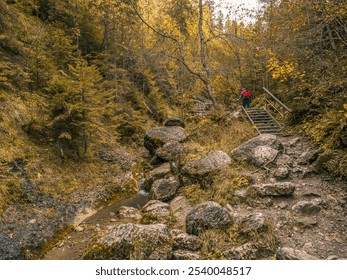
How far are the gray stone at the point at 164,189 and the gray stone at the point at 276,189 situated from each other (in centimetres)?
311

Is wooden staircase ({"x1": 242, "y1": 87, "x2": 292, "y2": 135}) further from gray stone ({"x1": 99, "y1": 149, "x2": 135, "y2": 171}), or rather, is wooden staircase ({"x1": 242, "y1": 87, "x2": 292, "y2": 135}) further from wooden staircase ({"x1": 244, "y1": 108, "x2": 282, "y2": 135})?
gray stone ({"x1": 99, "y1": 149, "x2": 135, "y2": 171})

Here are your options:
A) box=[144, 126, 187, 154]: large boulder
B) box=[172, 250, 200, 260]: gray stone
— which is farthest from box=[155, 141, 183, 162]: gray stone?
→ box=[172, 250, 200, 260]: gray stone

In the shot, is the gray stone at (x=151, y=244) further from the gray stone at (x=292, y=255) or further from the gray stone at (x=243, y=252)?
the gray stone at (x=292, y=255)

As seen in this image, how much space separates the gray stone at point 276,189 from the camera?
6641 millimetres

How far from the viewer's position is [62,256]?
19.7ft

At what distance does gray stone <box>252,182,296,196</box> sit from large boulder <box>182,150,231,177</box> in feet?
5.73

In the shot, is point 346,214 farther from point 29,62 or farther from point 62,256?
point 29,62

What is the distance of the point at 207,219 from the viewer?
5.89 m

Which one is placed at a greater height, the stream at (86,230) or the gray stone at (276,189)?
the gray stone at (276,189)

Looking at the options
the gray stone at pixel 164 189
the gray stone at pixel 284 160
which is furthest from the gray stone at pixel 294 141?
the gray stone at pixel 164 189

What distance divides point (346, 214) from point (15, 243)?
794cm

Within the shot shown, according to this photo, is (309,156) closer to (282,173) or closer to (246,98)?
(282,173)

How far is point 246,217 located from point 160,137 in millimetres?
8677

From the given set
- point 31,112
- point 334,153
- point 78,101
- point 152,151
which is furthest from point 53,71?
point 334,153
